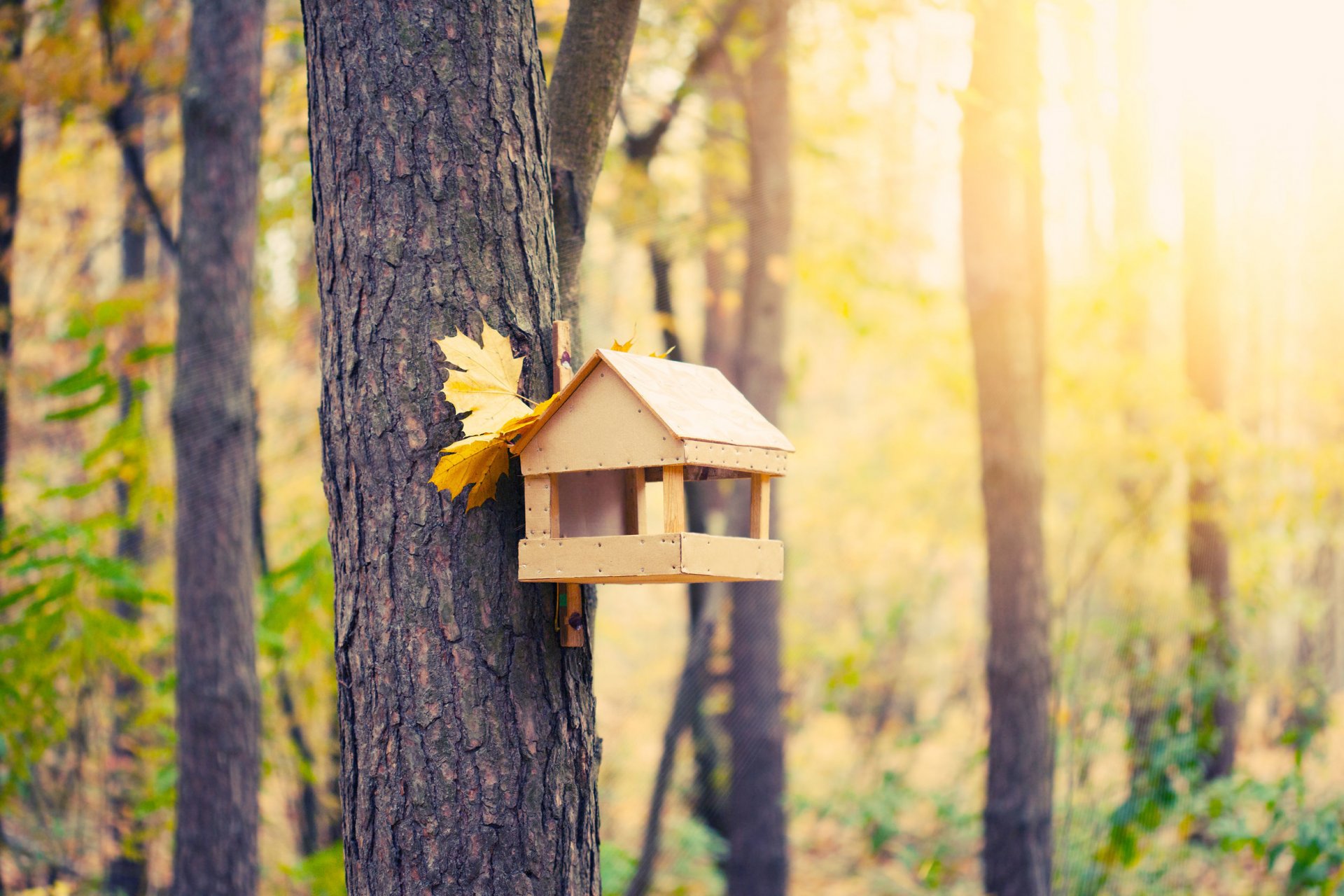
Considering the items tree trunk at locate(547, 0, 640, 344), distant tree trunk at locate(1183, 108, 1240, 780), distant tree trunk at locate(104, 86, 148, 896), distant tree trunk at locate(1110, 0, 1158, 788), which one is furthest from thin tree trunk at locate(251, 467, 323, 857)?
distant tree trunk at locate(1183, 108, 1240, 780)

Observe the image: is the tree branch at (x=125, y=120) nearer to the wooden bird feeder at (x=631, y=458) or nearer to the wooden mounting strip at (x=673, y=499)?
the wooden bird feeder at (x=631, y=458)

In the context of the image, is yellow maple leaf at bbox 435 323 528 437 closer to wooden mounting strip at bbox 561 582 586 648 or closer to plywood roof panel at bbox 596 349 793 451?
plywood roof panel at bbox 596 349 793 451

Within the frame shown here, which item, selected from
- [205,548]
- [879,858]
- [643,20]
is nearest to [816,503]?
[879,858]

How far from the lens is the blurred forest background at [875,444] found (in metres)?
4.93

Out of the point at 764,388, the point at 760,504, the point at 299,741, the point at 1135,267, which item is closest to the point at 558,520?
the point at 760,504

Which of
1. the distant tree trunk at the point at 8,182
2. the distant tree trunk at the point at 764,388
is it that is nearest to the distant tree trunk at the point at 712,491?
the distant tree trunk at the point at 764,388

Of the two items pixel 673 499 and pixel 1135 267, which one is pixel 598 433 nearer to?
pixel 673 499


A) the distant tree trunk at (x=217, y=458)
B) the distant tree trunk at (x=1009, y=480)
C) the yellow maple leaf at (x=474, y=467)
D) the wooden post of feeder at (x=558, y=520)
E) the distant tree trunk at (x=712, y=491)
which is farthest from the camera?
the distant tree trunk at (x=712, y=491)

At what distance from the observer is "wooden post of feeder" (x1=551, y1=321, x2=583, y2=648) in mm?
1671

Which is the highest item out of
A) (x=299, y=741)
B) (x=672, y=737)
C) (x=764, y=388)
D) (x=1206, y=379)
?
(x=1206, y=379)

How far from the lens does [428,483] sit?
5.26 feet

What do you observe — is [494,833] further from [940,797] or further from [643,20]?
[940,797]

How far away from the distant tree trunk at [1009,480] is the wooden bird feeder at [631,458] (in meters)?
2.94

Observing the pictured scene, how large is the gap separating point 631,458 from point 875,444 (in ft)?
27.8
